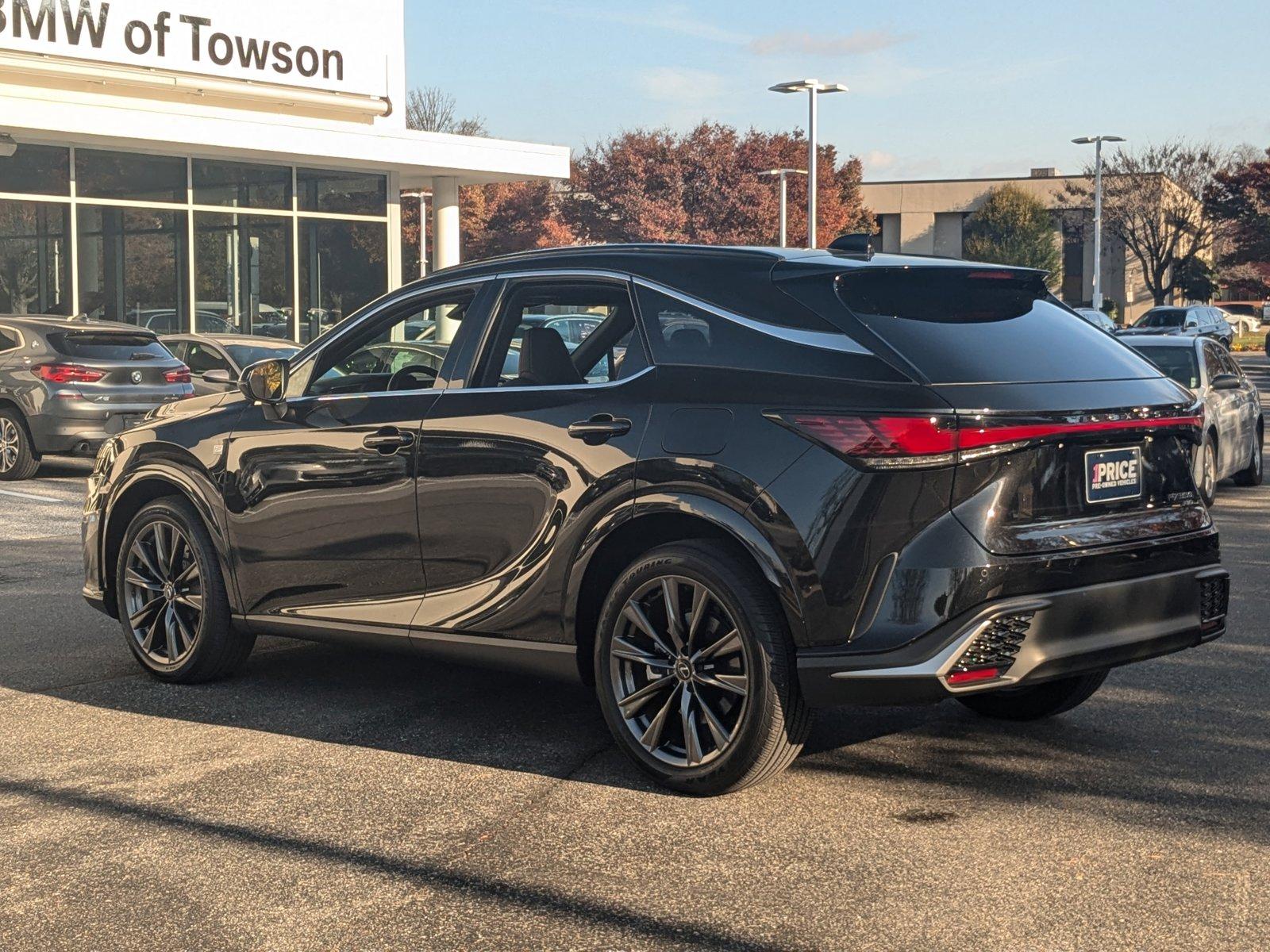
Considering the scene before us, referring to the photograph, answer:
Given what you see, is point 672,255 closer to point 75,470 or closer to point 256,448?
point 256,448

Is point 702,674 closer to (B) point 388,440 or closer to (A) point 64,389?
(B) point 388,440

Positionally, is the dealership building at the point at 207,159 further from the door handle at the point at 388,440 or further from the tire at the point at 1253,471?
the door handle at the point at 388,440

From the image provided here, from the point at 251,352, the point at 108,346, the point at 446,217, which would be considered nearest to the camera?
the point at 108,346

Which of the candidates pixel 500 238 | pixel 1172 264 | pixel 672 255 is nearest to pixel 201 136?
pixel 672 255

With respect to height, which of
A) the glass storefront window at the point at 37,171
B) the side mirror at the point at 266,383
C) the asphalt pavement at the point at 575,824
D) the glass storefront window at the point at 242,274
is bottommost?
the asphalt pavement at the point at 575,824

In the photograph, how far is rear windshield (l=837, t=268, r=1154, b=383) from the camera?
4.91 m

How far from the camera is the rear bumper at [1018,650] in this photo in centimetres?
467

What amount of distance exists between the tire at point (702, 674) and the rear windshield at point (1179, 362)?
9.21 m

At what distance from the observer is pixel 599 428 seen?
5305mm

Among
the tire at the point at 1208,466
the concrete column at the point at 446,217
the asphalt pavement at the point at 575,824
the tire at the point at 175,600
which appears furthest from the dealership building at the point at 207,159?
the asphalt pavement at the point at 575,824

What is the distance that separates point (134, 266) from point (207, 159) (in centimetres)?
244

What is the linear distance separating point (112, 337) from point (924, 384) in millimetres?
12853

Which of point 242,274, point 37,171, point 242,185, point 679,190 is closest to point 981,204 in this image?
point 679,190

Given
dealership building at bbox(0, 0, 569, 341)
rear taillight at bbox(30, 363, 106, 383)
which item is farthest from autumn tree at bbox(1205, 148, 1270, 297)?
rear taillight at bbox(30, 363, 106, 383)
